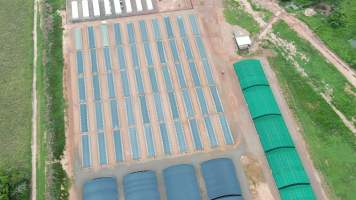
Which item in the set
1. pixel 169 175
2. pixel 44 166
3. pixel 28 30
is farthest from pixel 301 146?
pixel 28 30

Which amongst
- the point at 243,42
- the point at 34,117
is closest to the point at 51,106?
the point at 34,117

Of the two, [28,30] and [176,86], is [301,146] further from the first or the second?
[28,30]

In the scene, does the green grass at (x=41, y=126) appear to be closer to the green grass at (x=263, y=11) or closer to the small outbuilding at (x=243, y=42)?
the small outbuilding at (x=243, y=42)

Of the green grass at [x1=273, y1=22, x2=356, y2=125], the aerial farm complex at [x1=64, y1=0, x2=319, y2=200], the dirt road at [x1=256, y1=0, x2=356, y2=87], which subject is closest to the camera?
the aerial farm complex at [x1=64, y1=0, x2=319, y2=200]

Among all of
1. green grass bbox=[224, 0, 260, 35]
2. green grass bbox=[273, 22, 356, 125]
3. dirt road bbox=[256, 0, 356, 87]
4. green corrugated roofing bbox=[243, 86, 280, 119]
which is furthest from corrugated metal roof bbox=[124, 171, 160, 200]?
dirt road bbox=[256, 0, 356, 87]

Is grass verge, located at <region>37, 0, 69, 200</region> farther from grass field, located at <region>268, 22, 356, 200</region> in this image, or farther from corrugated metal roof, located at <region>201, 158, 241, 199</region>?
grass field, located at <region>268, 22, 356, 200</region>

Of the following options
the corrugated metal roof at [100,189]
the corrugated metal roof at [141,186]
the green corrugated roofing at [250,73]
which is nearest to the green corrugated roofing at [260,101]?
the green corrugated roofing at [250,73]

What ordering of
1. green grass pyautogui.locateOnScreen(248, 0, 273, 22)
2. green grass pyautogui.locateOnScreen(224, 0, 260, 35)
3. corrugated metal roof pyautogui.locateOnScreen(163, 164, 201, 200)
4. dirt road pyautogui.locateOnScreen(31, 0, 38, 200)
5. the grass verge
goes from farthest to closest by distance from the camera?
green grass pyautogui.locateOnScreen(248, 0, 273, 22) < green grass pyautogui.locateOnScreen(224, 0, 260, 35) < dirt road pyautogui.locateOnScreen(31, 0, 38, 200) < the grass verge < corrugated metal roof pyautogui.locateOnScreen(163, 164, 201, 200)
